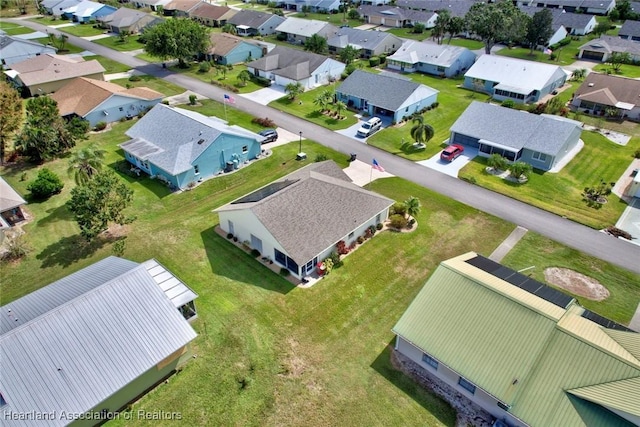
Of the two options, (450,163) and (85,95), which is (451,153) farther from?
(85,95)

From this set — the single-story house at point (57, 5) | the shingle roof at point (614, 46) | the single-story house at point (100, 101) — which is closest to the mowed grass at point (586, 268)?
the single-story house at point (100, 101)

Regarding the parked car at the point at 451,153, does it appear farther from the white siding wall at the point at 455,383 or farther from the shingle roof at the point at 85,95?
the shingle roof at the point at 85,95

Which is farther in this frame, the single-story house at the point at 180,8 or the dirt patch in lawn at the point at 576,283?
the single-story house at the point at 180,8

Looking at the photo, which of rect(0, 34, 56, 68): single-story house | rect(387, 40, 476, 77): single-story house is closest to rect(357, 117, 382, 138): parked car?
rect(387, 40, 476, 77): single-story house

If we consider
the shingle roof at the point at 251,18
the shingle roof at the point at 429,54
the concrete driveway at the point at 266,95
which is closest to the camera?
the concrete driveway at the point at 266,95

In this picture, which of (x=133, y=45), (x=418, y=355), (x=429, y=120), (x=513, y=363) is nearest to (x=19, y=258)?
(x=418, y=355)

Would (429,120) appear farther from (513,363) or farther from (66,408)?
(66,408)

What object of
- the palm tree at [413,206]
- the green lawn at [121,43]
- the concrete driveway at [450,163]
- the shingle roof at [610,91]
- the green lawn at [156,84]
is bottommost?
the green lawn at [121,43]

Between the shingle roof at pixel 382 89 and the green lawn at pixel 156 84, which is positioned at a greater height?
the shingle roof at pixel 382 89
